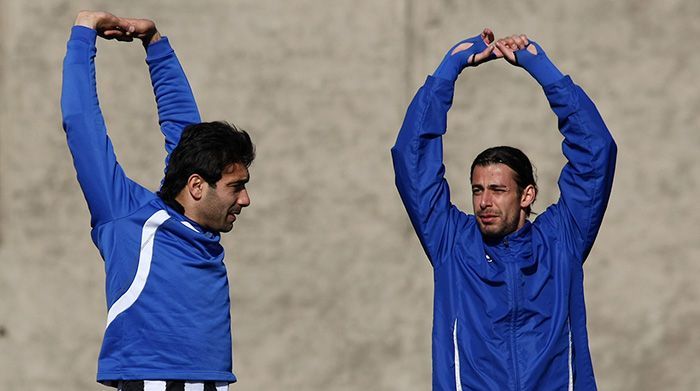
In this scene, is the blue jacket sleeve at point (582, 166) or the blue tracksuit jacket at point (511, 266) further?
the blue jacket sleeve at point (582, 166)

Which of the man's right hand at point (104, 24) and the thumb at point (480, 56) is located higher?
the thumb at point (480, 56)

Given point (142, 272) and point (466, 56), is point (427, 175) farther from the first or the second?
point (142, 272)

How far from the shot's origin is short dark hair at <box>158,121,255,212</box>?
3.91 metres

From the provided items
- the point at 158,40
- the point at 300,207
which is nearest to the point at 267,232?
the point at 300,207

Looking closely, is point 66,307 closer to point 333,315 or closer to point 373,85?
point 333,315

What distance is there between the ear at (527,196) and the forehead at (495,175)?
54mm

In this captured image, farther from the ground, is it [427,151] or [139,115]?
[139,115]

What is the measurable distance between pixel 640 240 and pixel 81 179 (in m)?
3.52

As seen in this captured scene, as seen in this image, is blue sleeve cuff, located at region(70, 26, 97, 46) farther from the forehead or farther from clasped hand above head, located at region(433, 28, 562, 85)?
the forehead

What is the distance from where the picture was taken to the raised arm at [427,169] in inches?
170

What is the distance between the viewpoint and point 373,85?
6625 millimetres

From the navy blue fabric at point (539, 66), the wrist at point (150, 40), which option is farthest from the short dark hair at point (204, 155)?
the navy blue fabric at point (539, 66)

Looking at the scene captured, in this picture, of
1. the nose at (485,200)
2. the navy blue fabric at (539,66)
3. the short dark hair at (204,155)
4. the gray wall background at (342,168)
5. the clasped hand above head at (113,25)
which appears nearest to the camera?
the short dark hair at (204,155)

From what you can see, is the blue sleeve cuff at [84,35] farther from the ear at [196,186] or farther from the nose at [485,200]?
the nose at [485,200]
